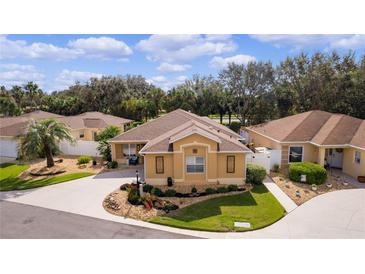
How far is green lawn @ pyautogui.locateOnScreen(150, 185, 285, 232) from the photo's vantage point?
13070 millimetres

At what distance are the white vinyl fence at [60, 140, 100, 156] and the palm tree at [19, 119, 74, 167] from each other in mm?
2905

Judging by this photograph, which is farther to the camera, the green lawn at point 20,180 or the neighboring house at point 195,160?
the green lawn at point 20,180

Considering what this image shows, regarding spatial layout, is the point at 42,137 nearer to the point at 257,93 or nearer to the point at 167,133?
the point at 167,133

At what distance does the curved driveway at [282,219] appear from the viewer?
486 inches

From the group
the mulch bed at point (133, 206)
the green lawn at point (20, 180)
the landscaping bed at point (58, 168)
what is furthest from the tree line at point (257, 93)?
the green lawn at point (20, 180)

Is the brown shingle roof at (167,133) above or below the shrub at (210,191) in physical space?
above

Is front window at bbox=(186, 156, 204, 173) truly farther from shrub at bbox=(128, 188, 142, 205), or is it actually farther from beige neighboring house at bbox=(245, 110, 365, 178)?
beige neighboring house at bbox=(245, 110, 365, 178)

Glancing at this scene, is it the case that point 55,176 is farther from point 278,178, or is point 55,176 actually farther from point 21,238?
point 278,178

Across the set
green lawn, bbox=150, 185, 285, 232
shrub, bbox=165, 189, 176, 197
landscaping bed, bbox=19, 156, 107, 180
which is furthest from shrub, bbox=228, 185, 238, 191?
landscaping bed, bbox=19, 156, 107, 180

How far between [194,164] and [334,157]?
12.8m

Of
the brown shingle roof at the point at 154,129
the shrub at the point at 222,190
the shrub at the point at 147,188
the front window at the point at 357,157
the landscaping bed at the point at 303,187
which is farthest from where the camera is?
the brown shingle roof at the point at 154,129

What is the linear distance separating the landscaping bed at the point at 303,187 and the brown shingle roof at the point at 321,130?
3053 mm

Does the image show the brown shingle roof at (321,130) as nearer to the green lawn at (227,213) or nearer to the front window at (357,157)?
the front window at (357,157)
